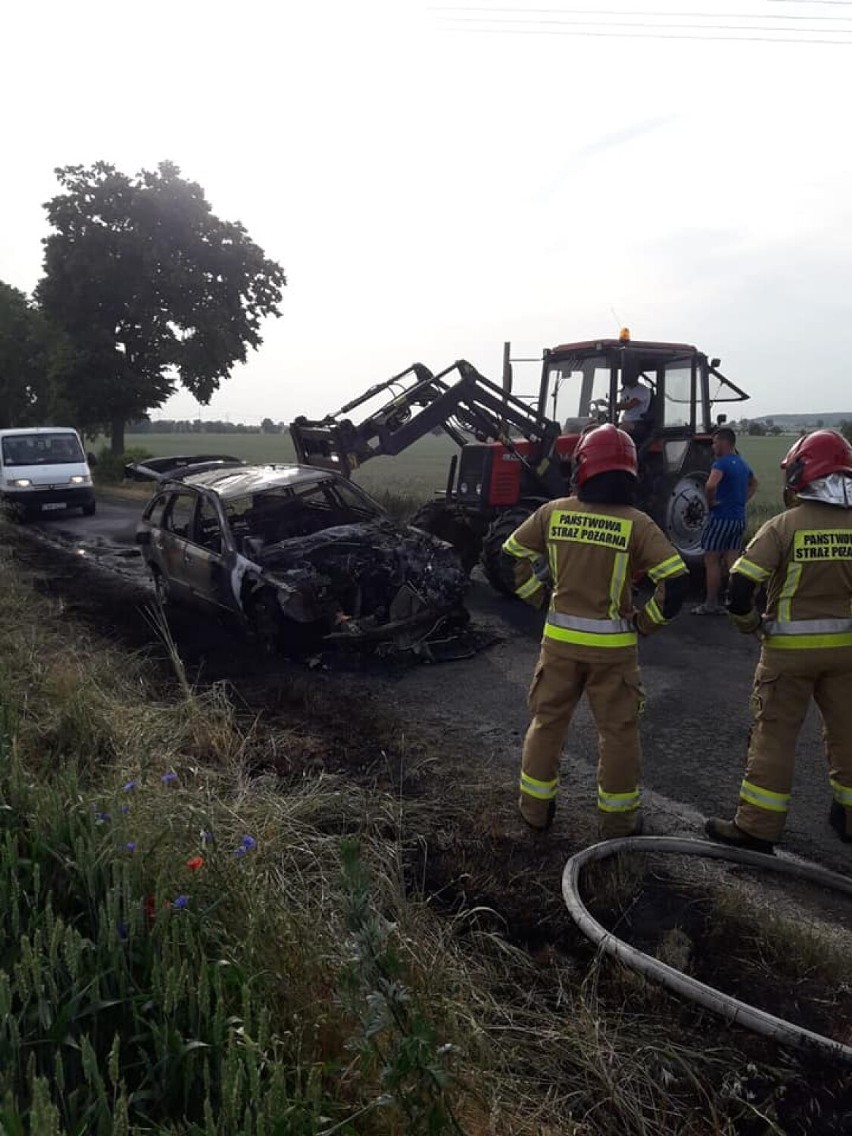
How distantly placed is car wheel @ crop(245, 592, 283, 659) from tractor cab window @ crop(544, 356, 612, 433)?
436 centimetres

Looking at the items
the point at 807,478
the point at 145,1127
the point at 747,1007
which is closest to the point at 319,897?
the point at 145,1127

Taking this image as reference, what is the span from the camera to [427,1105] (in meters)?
1.79

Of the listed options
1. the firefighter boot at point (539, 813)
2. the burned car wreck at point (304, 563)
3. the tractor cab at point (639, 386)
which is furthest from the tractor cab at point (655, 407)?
the firefighter boot at point (539, 813)

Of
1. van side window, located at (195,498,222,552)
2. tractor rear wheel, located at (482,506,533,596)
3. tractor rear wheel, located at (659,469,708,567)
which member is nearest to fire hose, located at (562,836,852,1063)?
van side window, located at (195,498,222,552)

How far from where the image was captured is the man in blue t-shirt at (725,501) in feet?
26.3

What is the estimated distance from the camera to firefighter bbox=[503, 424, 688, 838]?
150 inches

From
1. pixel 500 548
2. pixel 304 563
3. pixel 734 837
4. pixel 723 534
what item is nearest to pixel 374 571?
pixel 304 563

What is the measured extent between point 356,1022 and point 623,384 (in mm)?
7861

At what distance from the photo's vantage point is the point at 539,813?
393 cm

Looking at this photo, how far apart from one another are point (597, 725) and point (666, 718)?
6.11 ft

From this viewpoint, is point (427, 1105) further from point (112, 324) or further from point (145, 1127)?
point (112, 324)

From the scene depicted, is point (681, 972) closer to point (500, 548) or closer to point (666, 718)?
point (666, 718)

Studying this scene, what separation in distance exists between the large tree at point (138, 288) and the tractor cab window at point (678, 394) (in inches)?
800

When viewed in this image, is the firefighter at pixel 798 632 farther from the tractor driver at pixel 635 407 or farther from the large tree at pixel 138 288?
the large tree at pixel 138 288
